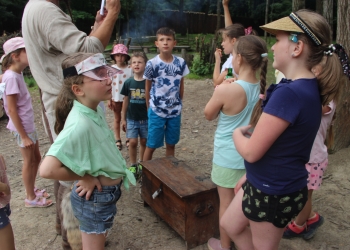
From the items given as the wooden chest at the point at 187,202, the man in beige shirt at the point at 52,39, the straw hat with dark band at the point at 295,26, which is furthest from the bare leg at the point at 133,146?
the straw hat with dark band at the point at 295,26

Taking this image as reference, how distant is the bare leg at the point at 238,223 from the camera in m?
2.02

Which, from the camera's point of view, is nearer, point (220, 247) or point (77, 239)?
point (77, 239)

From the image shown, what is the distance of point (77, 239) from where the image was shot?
2.29 meters

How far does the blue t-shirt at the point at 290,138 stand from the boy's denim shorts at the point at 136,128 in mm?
2616

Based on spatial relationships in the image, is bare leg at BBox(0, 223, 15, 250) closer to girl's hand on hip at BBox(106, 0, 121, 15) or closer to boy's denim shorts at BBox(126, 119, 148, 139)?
girl's hand on hip at BBox(106, 0, 121, 15)

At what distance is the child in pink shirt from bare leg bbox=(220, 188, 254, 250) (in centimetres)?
219

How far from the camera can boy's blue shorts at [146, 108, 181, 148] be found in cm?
396

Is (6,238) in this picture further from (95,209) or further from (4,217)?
(95,209)

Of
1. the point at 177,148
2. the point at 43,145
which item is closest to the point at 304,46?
the point at 177,148

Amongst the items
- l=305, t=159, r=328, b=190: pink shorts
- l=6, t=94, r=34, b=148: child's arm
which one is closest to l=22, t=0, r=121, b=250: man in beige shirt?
l=6, t=94, r=34, b=148: child's arm

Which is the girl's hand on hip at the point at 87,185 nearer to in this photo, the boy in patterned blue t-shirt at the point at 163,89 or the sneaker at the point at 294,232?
the sneaker at the point at 294,232

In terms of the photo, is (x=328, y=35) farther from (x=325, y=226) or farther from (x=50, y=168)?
(x=325, y=226)

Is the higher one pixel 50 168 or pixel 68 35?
pixel 68 35

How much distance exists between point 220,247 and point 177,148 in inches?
105
